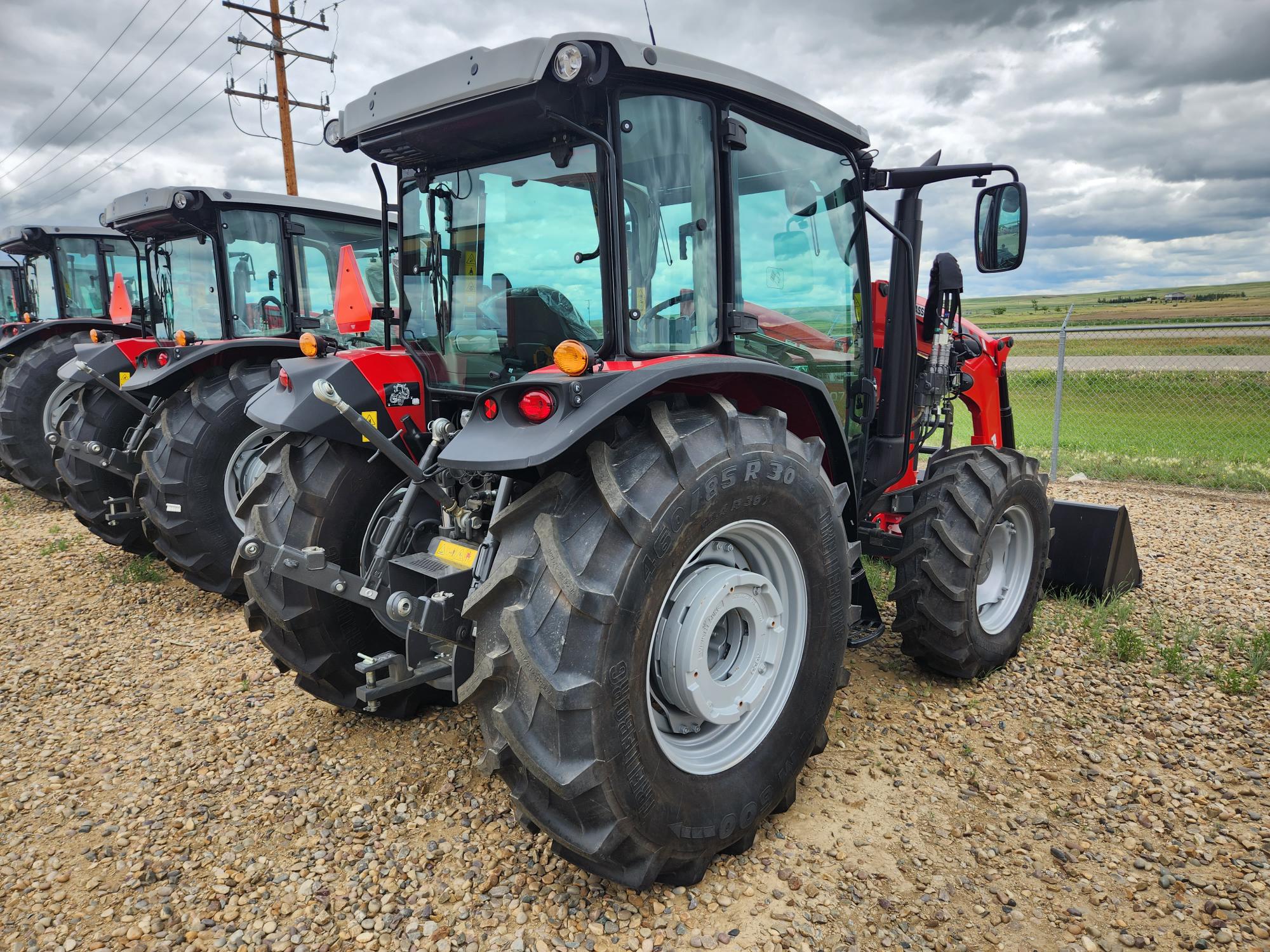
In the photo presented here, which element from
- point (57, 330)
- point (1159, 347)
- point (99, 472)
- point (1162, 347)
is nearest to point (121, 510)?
point (99, 472)

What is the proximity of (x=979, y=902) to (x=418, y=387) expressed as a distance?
2672 millimetres

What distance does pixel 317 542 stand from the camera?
9.80 feet

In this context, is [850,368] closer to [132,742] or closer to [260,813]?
[260,813]

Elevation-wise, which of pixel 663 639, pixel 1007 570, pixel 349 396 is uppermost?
Answer: pixel 349 396

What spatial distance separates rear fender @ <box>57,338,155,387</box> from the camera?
5.89m

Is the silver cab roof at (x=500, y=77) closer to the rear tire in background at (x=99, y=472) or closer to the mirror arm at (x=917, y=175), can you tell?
A: the mirror arm at (x=917, y=175)

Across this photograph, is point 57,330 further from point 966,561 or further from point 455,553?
point 966,561

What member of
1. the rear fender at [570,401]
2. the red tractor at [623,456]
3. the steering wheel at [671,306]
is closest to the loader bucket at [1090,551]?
the red tractor at [623,456]

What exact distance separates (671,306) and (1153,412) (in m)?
14.0

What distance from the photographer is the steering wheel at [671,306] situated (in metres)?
2.52

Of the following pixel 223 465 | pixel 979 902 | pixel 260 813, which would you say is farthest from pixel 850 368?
pixel 223 465

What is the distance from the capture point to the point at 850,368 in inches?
141

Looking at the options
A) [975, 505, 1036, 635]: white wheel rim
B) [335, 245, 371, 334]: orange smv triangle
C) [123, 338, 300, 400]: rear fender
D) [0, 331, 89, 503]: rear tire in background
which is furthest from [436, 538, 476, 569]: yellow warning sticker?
[0, 331, 89, 503]: rear tire in background

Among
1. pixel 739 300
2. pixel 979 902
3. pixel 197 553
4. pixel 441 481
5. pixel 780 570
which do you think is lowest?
pixel 979 902
